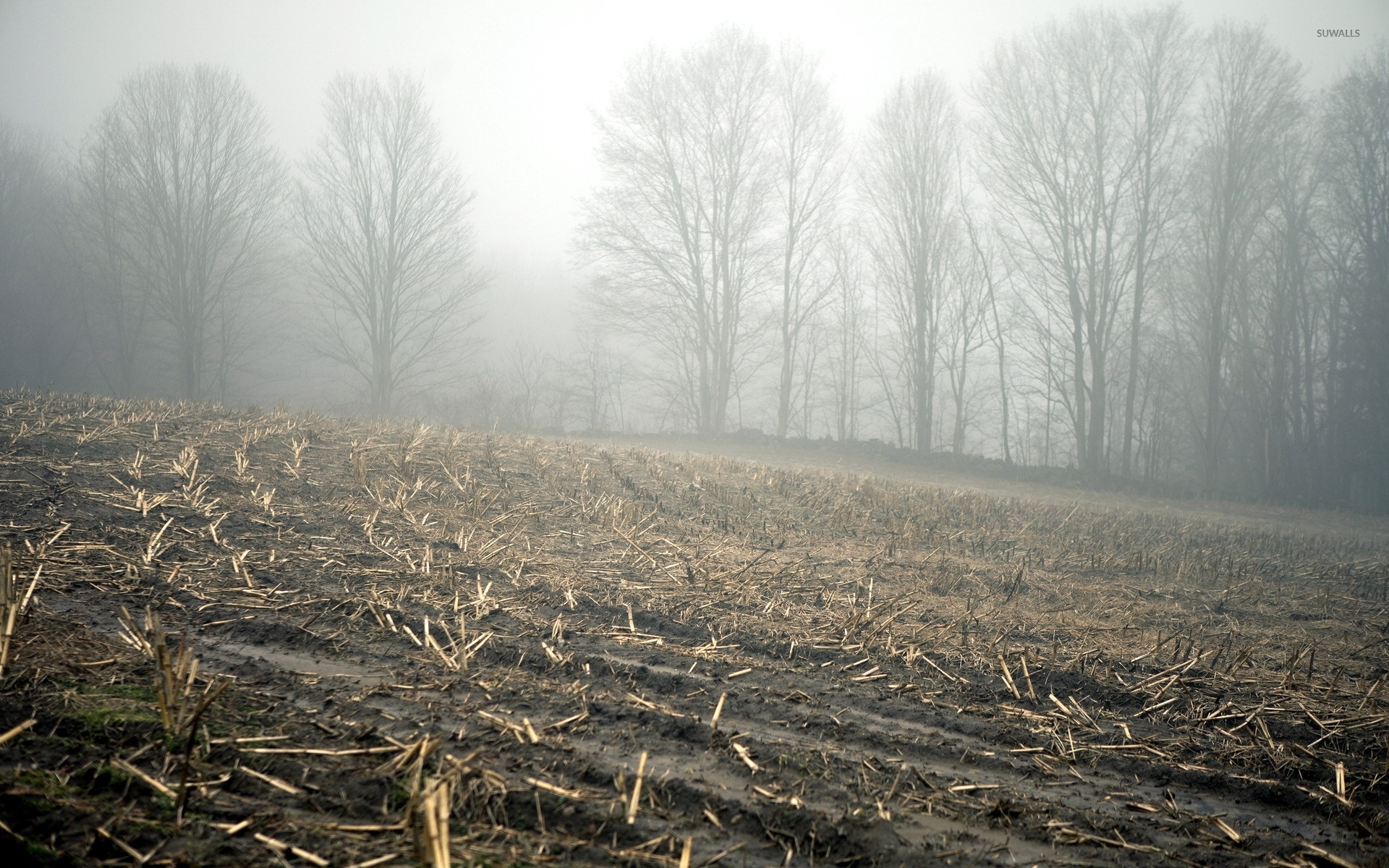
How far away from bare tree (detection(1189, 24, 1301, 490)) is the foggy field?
20.9 metres

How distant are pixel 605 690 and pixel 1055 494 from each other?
16888mm

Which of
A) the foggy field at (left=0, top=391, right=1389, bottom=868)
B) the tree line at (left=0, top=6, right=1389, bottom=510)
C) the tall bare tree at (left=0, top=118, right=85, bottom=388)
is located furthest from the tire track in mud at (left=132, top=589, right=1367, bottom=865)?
the tall bare tree at (left=0, top=118, right=85, bottom=388)

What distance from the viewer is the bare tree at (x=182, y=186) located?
87.5 feet

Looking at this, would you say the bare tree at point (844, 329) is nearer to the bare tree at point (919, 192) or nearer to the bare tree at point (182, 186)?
the bare tree at point (919, 192)

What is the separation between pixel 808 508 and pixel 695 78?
22.4 meters

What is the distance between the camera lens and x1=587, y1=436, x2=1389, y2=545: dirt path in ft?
49.1

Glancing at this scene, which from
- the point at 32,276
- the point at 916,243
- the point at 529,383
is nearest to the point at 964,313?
the point at 916,243

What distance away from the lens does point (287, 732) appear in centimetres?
239

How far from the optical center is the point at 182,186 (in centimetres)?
2720

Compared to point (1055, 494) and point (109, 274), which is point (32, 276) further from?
point (1055, 494)

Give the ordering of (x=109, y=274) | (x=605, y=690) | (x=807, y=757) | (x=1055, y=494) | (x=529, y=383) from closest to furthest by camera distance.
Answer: (x=807, y=757) → (x=605, y=690) → (x=1055, y=494) → (x=109, y=274) → (x=529, y=383)

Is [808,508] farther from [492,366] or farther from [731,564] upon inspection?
[492,366]

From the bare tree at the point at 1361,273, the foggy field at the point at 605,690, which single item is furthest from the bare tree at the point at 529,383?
the bare tree at the point at 1361,273

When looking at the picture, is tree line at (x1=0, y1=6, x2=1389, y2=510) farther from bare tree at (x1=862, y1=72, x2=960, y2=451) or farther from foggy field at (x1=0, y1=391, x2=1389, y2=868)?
foggy field at (x1=0, y1=391, x2=1389, y2=868)
